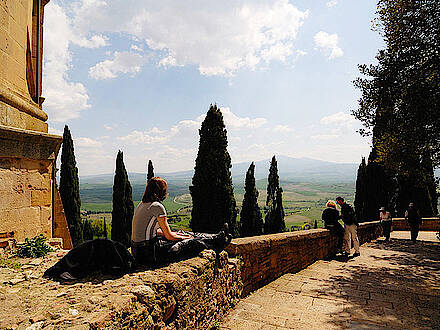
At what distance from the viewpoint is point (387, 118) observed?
371 inches

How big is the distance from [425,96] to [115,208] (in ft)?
84.2

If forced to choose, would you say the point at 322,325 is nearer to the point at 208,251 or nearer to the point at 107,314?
the point at 208,251

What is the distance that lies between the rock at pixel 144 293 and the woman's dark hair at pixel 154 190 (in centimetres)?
116

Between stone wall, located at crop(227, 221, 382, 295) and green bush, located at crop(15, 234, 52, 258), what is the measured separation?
277 centimetres

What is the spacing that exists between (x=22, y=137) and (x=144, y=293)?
11.7 ft

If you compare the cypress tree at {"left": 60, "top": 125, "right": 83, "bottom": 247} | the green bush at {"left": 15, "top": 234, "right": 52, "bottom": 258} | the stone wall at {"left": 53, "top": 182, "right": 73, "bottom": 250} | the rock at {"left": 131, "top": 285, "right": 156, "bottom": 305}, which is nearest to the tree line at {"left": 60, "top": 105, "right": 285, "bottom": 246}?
the cypress tree at {"left": 60, "top": 125, "right": 83, "bottom": 247}

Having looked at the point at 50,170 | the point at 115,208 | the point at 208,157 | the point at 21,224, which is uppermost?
the point at 208,157

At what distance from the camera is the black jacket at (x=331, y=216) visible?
27.4ft

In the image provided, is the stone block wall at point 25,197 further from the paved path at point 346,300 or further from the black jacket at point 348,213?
the black jacket at point 348,213

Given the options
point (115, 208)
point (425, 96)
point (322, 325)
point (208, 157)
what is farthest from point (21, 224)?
point (115, 208)

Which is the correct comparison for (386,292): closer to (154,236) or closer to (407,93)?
(154,236)

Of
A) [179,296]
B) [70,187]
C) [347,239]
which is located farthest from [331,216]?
[70,187]

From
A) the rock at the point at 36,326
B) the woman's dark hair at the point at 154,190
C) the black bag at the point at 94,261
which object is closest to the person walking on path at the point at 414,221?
the woman's dark hair at the point at 154,190

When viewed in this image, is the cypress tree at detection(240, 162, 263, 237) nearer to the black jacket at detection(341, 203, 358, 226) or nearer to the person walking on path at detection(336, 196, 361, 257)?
the person walking on path at detection(336, 196, 361, 257)
